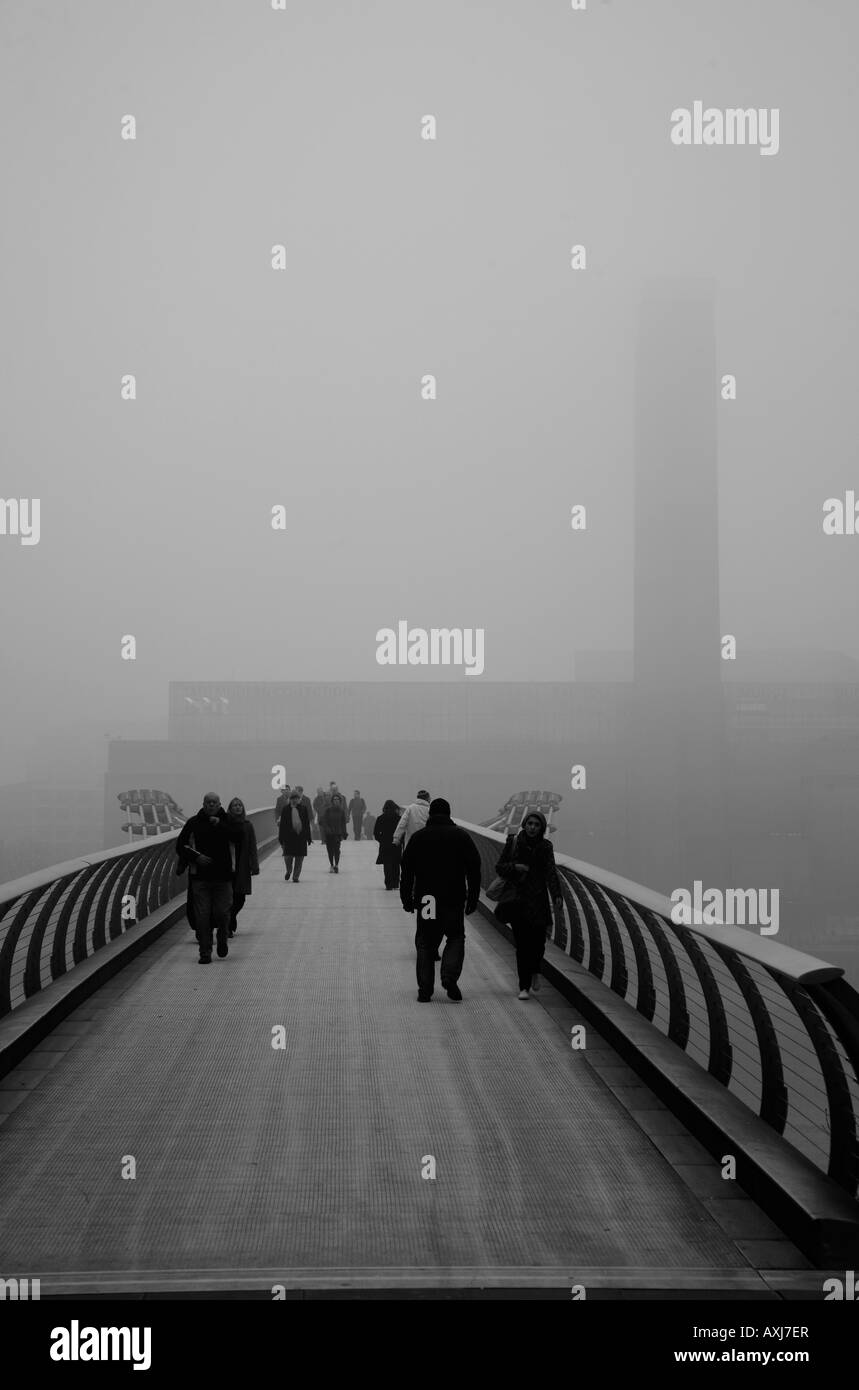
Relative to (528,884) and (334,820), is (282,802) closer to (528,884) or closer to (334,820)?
(334,820)

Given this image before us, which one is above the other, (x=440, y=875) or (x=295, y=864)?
(x=440, y=875)

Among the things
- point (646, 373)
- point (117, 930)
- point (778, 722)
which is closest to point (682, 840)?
point (778, 722)

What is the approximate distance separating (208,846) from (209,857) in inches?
4.1

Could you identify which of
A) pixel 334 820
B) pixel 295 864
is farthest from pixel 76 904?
pixel 334 820

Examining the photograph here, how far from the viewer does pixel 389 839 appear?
73.6 ft

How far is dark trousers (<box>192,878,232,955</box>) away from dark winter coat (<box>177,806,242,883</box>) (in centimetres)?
27

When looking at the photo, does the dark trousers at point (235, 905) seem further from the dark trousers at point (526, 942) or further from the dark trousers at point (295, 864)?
the dark trousers at point (295, 864)

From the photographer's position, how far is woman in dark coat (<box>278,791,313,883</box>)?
22.3 metres

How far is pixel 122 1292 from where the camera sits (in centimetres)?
511

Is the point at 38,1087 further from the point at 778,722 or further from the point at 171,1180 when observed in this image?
the point at 778,722

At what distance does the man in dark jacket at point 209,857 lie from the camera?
13141mm

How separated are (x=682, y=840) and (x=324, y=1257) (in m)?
147

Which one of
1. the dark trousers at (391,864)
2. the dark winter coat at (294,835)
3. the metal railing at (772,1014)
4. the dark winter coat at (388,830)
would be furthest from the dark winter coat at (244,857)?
the dark trousers at (391,864)

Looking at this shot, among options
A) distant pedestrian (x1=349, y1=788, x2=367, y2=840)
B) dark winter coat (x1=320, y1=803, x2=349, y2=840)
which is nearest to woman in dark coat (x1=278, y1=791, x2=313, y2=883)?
dark winter coat (x1=320, y1=803, x2=349, y2=840)
